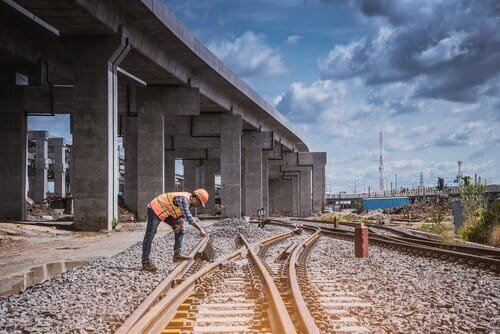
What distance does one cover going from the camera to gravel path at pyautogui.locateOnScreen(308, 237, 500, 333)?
6.57 meters

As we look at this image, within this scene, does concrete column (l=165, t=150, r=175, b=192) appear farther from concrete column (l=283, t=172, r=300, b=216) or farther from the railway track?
the railway track

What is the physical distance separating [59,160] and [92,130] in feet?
135

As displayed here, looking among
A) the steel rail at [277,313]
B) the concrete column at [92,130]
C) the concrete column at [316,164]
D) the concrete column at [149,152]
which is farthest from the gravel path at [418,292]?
the concrete column at [316,164]

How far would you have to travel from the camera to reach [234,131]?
1882 inches

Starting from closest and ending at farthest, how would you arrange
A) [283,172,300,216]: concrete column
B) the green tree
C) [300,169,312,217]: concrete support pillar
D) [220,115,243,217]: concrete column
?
the green tree, [220,115,243,217]: concrete column, [300,169,312,217]: concrete support pillar, [283,172,300,216]: concrete column

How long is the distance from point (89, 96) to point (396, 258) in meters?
16.1

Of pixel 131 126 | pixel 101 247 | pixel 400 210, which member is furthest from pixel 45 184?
pixel 101 247

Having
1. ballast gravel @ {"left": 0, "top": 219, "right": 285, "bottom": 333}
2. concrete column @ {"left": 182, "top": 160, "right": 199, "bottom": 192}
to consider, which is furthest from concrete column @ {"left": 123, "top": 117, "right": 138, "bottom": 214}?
ballast gravel @ {"left": 0, "top": 219, "right": 285, "bottom": 333}

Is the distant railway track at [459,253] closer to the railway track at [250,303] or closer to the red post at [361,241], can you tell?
the railway track at [250,303]

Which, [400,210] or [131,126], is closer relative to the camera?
[131,126]

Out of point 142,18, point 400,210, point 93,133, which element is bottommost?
point 400,210

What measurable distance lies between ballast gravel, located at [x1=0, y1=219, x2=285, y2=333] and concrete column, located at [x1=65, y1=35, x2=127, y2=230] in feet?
45.7

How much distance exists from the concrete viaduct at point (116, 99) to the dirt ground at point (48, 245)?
2.04 m

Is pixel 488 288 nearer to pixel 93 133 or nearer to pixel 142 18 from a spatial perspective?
pixel 93 133
